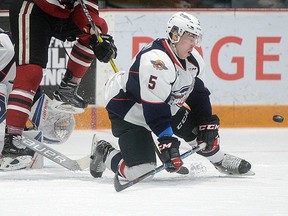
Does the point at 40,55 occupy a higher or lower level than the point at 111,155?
higher

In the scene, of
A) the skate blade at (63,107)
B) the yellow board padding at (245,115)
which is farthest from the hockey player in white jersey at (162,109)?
the yellow board padding at (245,115)

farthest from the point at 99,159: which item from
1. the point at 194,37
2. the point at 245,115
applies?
the point at 245,115

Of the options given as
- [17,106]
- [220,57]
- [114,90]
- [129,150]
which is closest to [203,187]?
[129,150]

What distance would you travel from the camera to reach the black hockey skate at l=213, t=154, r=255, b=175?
3.88m

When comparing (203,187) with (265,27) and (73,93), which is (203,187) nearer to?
(73,93)

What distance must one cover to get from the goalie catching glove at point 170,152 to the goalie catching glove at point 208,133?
30 centimetres

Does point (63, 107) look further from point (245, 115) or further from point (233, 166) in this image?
point (245, 115)

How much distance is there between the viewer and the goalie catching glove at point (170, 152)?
352 centimetres

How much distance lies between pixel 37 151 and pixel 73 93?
485 millimetres

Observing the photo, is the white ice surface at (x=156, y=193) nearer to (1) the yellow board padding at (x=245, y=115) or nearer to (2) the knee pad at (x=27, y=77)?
(2) the knee pad at (x=27, y=77)

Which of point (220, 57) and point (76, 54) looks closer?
point (76, 54)

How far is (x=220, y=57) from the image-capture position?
6.20 metres

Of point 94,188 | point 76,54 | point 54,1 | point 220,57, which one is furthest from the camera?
point 220,57

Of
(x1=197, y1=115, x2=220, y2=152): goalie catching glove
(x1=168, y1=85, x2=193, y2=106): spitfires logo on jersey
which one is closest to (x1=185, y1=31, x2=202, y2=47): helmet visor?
(x1=168, y1=85, x2=193, y2=106): spitfires logo on jersey
